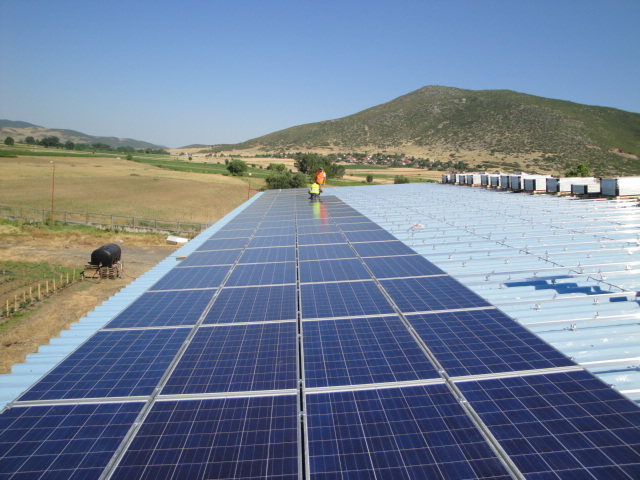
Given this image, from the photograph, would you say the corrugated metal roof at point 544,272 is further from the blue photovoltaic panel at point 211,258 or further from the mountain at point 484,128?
the mountain at point 484,128

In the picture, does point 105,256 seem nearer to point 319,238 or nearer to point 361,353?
point 319,238

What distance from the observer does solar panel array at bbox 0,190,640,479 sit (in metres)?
4.37

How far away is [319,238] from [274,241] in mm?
1812

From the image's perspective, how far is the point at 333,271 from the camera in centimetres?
1139

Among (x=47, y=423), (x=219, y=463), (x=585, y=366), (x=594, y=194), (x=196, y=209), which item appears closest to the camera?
(x=219, y=463)

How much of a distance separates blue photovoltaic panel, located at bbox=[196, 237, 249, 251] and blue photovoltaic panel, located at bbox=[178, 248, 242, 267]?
2.06 feet

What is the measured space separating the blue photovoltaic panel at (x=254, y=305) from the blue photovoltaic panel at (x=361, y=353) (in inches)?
38.3

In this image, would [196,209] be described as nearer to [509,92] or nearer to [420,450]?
[420,450]

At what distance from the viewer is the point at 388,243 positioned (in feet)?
49.0

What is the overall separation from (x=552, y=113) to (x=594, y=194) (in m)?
98.7

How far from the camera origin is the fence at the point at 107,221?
44062mm

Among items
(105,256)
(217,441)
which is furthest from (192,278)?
(105,256)

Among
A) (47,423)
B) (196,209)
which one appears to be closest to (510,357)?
(47,423)

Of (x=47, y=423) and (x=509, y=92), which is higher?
(x=509, y=92)
